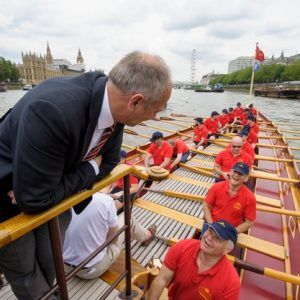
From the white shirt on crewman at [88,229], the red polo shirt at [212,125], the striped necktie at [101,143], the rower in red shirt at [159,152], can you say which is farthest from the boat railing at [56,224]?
the red polo shirt at [212,125]

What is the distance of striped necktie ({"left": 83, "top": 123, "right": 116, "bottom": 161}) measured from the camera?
4.77ft

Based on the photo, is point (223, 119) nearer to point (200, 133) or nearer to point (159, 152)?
point (200, 133)

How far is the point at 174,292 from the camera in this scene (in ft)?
8.06

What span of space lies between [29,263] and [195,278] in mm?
1542

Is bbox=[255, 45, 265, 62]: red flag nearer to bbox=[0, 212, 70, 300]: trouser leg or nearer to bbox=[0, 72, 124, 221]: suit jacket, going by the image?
bbox=[0, 72, 124, 221]: suit jacket

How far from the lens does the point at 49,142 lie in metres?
1.05

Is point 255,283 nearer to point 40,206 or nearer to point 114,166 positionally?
point 114,166

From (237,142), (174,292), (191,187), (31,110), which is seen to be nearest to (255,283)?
(174,292)

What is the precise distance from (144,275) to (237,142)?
381cm

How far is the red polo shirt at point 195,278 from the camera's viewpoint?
2.22 meters

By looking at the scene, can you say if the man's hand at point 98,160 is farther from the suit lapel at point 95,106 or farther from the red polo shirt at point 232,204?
the red polo shirt at point 232,204

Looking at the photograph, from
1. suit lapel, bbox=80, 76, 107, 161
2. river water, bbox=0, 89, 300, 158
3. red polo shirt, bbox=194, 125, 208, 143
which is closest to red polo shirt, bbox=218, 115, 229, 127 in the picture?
red polo shirt, bbox=194, 125, 208, 143

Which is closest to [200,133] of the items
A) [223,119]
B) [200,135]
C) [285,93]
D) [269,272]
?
[200,135]

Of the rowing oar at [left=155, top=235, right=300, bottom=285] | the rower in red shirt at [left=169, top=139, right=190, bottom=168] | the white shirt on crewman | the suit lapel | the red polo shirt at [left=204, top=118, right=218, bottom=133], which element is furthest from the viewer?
the red polo shirt at [left=204, top=118, right=218, bottom=133]
